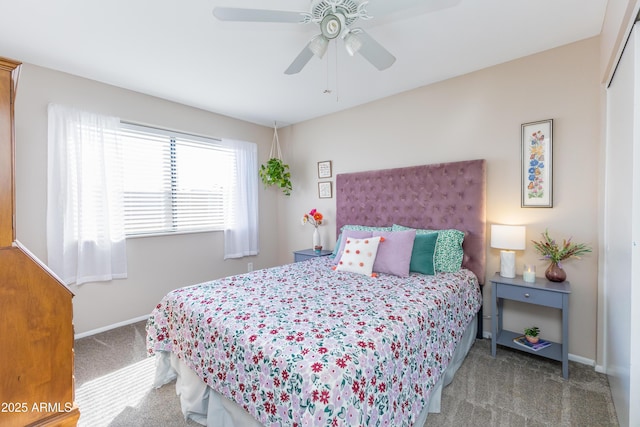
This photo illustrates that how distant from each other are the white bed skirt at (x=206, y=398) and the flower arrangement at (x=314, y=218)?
7.27 feet

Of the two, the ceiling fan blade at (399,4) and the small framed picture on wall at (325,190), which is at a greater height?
the ceiling fan blade at (399,4)

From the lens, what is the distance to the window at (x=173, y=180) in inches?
123

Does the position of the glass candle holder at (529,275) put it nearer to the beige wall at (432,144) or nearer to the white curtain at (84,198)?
the beige wall at (432,144)

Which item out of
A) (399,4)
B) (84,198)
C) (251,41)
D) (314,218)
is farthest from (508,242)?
(84,198)

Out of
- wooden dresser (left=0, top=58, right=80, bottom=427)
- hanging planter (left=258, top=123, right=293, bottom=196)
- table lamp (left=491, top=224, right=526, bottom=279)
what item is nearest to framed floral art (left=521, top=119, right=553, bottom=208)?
table lamp (left=491, top=224, right=526, bottom=279)

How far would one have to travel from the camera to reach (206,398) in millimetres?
1677

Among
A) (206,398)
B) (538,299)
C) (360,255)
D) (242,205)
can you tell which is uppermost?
(242,205)

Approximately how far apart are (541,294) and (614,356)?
50 centimetres

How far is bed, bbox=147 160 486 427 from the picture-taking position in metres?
1.14

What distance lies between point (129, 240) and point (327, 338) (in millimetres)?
2802

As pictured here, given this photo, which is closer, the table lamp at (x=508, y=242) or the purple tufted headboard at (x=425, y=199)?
the table lamp at (x=508, y=242)

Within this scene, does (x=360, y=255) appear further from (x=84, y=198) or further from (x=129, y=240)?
(x=84, y=198)

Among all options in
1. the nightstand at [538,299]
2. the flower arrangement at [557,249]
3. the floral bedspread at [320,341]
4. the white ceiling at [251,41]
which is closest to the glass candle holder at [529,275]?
the nightstand at [538,299]

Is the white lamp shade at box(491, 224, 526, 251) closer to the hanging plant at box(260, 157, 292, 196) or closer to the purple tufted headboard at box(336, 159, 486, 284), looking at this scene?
the purple tufted headboard at box(336, 159, 486, 284)
